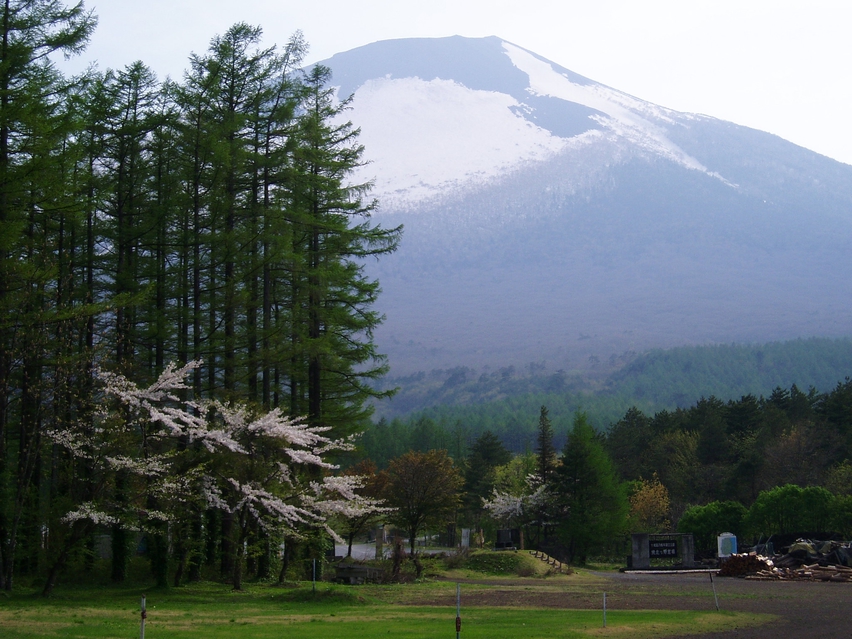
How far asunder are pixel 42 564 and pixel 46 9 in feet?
57.5

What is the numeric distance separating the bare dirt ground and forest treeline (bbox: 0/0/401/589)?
748 cm

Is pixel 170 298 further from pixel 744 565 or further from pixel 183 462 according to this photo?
pixel 744 565

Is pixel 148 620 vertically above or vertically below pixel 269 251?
below

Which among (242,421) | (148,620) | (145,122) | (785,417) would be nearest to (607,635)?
(148,620)

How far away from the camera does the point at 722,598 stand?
85.9 ft

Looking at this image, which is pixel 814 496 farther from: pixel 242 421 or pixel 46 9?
pixel 46 9

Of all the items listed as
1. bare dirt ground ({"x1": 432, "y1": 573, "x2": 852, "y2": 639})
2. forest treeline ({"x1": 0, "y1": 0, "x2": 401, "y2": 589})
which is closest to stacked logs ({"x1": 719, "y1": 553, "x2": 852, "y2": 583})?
bare dirt ground ({"x1": 432, "y1": 573, "x2": 852, "y2": 639})

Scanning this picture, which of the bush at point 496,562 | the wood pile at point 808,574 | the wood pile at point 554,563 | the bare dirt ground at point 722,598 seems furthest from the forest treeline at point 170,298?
the wood pile at point 808,574

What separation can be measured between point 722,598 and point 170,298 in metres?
21.4

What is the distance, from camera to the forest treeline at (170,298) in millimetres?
23750

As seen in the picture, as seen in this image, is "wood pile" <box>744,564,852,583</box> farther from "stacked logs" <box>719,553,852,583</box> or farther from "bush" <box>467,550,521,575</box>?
"bush" <box>467,550,521,575</box>

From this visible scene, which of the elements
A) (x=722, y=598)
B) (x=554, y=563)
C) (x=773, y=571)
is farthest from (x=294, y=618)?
(x=554, y=563)

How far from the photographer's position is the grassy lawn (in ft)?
57.4

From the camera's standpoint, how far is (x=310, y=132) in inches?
1371
